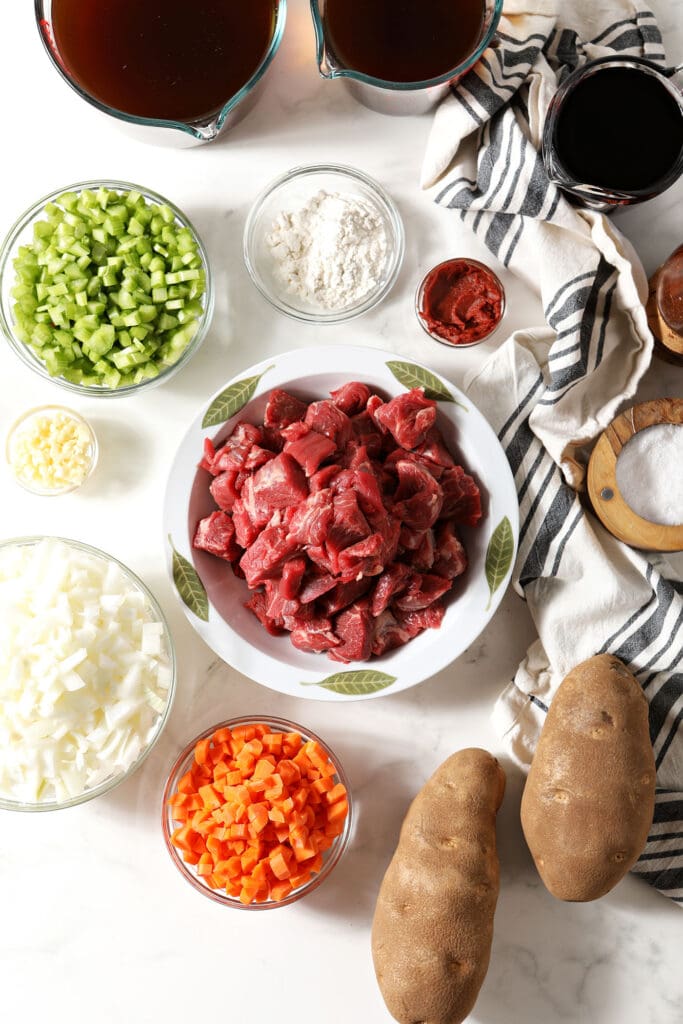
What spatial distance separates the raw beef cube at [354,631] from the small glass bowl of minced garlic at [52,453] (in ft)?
2.72

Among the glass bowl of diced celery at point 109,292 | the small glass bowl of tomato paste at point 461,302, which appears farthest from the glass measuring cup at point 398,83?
the glass bowl of diced celery at point 109,292

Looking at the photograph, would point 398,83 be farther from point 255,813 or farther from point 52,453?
point 255,813

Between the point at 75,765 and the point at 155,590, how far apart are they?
1.70ft

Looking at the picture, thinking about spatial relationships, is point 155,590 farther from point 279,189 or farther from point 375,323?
point 279,189

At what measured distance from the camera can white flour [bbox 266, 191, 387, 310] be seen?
2.32m

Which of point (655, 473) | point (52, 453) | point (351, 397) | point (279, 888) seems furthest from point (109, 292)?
point (279, 888)

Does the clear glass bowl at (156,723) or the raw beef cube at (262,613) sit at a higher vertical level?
the raw beef cube at (262,613)

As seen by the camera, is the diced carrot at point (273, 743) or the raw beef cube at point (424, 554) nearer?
the raw beef cube at point (424, 554)

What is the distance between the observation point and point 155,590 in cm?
245

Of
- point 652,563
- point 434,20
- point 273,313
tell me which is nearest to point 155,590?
point 273,313

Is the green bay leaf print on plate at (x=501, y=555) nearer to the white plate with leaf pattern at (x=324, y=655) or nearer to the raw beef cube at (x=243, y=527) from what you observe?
the white plate with leaf pattern at (x=324, y=655)

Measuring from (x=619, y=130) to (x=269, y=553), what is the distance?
1364mm

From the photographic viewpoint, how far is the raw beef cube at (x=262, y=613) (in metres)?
2.19

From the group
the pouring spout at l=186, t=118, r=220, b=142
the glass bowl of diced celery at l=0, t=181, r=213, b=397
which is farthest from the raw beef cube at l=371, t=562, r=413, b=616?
the pouring spout at l=186, t=118, r=220, b=142
